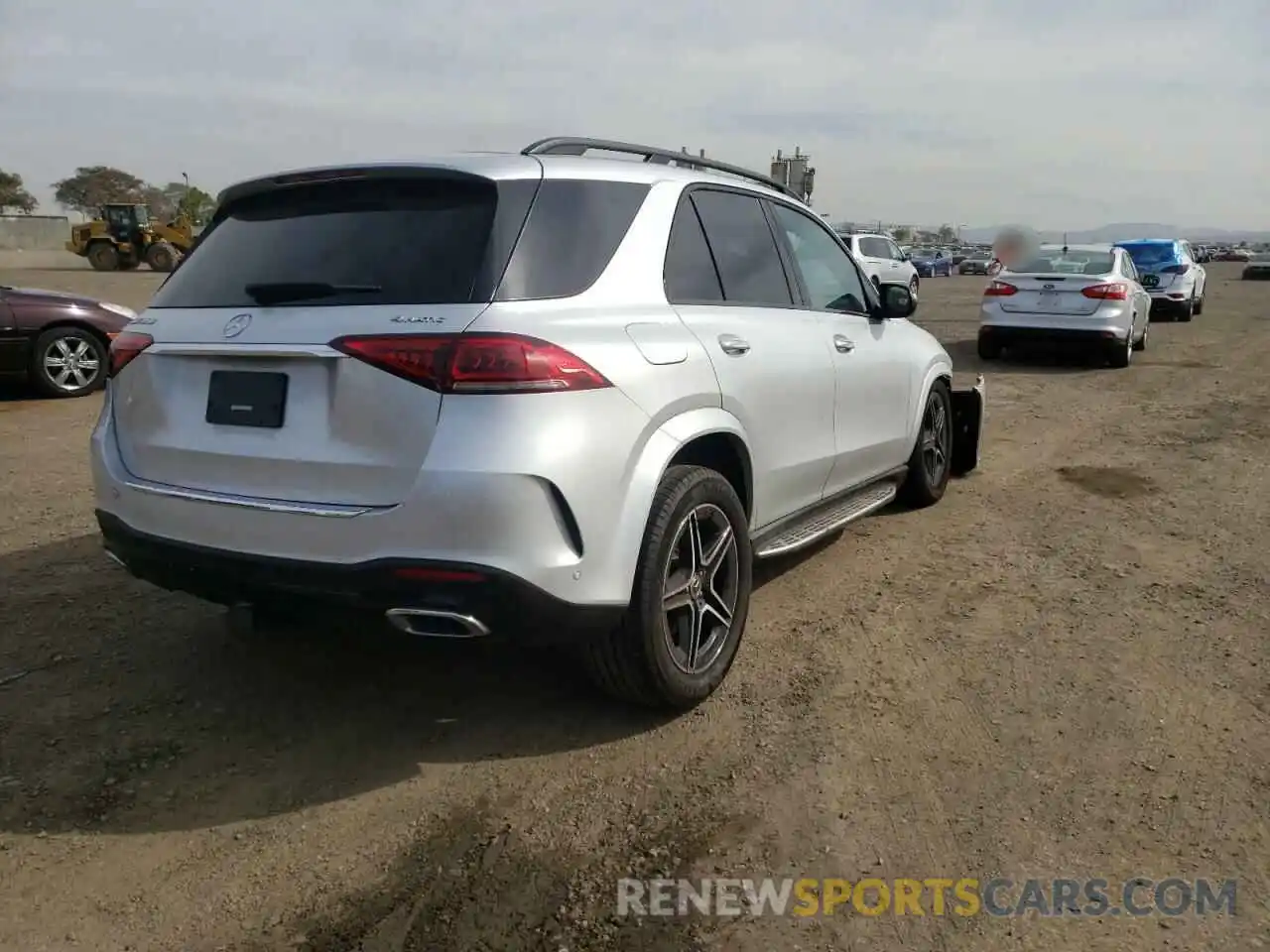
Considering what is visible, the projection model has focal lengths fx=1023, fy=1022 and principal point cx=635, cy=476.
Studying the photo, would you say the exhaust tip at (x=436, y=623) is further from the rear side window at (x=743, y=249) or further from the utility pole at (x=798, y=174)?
the utility pole at (x=798, y=174)

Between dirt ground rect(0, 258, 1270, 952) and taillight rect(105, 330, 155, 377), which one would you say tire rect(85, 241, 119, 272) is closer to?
dirt ground rect(0, 258, 1270, 952)

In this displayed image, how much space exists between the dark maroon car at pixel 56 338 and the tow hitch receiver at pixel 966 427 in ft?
24.3

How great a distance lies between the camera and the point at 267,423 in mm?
2959

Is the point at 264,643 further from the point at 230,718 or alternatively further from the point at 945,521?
the point at 945,521

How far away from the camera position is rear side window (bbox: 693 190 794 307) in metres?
3.87

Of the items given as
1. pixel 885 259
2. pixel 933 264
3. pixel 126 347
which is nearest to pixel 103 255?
pixel 885 259

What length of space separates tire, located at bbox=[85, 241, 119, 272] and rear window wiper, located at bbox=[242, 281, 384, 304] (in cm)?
3556

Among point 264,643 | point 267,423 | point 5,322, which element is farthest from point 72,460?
point 267,423

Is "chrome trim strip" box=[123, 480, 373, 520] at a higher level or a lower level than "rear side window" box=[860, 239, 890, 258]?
lower

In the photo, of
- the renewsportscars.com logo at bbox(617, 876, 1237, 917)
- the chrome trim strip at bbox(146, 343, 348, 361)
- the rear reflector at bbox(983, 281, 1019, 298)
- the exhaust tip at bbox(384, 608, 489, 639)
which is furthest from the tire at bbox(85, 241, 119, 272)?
the renewsportscars.com logo at bbox(617, 876, 1237, 917)

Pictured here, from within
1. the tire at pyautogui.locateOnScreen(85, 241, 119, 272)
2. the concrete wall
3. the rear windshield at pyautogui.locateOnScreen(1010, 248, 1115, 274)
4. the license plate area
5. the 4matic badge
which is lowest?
the license plate area

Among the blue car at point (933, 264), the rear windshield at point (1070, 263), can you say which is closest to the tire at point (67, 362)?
the rear windshield at point (1070, 263)

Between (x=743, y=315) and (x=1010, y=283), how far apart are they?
9483 mm

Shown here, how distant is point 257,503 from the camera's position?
2943mm
